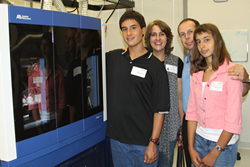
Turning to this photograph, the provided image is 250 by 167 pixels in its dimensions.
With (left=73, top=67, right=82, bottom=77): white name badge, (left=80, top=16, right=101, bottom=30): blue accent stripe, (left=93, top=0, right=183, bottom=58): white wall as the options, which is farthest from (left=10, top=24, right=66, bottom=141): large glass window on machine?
(left=93, top=0, right=183, bottom=58): white wall

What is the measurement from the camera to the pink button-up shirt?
1387mm

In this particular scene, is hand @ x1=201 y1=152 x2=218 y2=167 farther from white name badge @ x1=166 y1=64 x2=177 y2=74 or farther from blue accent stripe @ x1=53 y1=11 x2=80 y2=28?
blue accent stripe @ x1=53 y1=11 x2=80 y2=28

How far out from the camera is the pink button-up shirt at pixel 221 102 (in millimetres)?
1387

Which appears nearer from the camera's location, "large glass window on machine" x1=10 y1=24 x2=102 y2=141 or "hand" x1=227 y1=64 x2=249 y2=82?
"large glass window on machine" x1=10 y1=24 x2=102 y2=141

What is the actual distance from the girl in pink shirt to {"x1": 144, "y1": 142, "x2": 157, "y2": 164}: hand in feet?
0.91

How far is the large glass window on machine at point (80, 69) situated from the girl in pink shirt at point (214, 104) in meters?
0.72

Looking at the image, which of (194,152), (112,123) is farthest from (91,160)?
(194,152)

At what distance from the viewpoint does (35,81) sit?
1.25 meters

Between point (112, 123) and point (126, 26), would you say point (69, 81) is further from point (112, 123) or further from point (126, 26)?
point (126, 26)

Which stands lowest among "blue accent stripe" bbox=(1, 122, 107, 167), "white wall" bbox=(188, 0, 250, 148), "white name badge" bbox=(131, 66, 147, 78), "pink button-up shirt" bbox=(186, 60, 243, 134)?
"blue accent stripe" bbox=(1, 122, 107, 167)

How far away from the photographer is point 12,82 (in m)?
1.12

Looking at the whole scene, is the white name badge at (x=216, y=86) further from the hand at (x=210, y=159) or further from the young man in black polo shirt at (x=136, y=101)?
the hand at (x=210, y=159)

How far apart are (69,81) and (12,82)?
38 cm

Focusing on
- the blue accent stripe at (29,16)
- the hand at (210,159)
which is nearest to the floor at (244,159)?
the hand at (210,159)
